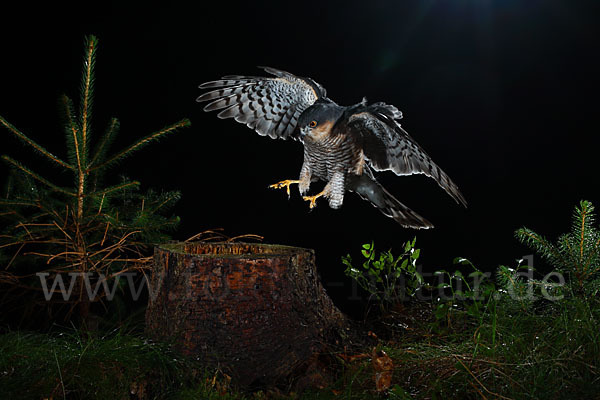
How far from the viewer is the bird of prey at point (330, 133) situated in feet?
7.83

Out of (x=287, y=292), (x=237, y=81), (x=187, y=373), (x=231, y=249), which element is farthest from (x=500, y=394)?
(x=237, y=81)

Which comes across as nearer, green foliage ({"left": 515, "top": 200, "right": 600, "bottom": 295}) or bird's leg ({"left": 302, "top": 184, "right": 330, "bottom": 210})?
green foliage ({"left": 515, "top": 200, "right": 600, "bottom": 295})

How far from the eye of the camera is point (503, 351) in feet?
5.16

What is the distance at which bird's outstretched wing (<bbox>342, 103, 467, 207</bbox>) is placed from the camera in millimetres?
2318

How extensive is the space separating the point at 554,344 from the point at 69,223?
81.0 inches

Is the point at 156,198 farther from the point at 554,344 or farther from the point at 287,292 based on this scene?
the point at 554,344

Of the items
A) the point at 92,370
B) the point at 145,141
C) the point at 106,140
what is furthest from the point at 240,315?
the point at 106,140

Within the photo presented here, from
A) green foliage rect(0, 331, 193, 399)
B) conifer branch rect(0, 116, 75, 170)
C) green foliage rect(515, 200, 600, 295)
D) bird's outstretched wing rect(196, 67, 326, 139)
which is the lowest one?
green foliage rect(0, 331, 193, 399)

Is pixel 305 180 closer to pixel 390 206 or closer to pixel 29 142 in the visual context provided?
pixel 390 206

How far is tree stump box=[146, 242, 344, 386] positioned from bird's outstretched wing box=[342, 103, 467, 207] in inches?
31.8

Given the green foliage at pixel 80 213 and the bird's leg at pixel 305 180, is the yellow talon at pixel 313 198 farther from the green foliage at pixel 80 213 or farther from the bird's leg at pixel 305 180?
the green foliage at pixel 80 213

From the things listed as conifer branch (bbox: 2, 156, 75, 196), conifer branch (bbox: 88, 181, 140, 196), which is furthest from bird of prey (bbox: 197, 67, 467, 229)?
conifer branch (bbox: 2, 156, 75, 196)

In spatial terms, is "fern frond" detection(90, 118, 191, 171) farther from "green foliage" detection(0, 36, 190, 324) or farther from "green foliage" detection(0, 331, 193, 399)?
"green foliage" detection(0, 331, 193, 399)

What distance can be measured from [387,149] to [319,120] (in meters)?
0.38
